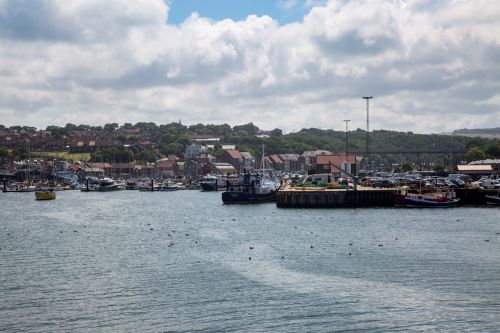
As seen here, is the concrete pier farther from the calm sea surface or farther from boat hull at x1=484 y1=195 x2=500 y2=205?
the calm sea surface

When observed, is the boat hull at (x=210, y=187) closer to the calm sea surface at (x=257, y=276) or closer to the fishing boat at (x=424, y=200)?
the fishing boat at (x=424, y=200)

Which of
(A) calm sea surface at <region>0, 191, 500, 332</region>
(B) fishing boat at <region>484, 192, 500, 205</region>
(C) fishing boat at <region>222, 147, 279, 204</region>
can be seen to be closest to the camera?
(A) calm sea surface at <region>0, 191, 500, 332</region>

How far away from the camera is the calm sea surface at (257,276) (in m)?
37.0

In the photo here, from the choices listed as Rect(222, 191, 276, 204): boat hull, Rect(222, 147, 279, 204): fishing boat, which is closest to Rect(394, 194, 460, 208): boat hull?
Rect(222, 191, 276, 204): boat hull

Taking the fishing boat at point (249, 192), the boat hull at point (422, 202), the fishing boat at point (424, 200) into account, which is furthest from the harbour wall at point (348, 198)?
the fishing boat at point (249, 192)

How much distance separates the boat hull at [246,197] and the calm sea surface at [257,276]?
3245 centimetres

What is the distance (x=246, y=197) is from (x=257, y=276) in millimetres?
69724

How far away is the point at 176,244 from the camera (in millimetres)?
66000

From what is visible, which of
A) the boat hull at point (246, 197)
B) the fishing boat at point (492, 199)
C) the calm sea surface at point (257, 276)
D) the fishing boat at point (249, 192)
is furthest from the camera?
the fishing boat at point (249, 192)

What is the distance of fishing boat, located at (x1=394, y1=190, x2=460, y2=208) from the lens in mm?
101375

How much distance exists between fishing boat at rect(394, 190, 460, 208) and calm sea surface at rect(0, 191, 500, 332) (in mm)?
15690

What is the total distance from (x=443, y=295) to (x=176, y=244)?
29.2 m

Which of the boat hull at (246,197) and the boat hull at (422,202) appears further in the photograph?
the boat hull at (246,197)

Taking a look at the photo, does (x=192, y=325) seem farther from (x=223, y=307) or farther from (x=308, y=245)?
(x=308, y=245)
